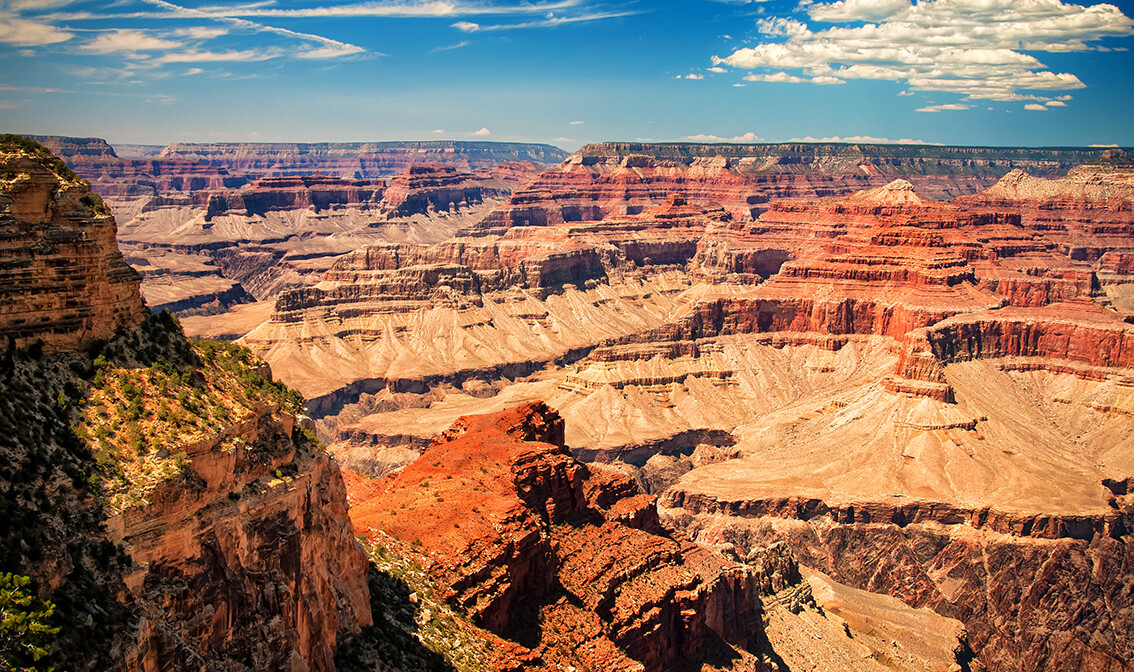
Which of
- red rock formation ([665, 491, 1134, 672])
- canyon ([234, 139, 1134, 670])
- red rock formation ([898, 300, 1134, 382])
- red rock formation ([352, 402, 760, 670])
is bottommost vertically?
red rock formation ([665, 491, 1134, 672])

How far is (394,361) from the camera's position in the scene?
609 ft

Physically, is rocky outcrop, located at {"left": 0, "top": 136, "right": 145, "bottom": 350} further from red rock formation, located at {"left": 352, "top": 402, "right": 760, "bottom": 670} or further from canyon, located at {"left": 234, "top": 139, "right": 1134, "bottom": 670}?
canyon, located at {"left": 234, "top": 139, "right": 1134, "bottom": 670}

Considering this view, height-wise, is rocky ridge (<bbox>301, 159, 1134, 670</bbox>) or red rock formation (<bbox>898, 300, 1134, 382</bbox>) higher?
red rock formation (<bbox>898, 300, 1134, 382</bbox>)

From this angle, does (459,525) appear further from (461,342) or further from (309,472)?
(461,342)

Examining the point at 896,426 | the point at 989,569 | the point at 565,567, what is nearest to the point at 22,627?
the point at 565,567

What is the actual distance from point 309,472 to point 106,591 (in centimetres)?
927

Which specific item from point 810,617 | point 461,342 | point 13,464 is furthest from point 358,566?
point 461,342

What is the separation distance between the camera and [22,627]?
67.8 feet

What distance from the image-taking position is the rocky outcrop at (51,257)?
2573cm

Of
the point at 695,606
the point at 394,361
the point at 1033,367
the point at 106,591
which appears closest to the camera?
the point at 106,591

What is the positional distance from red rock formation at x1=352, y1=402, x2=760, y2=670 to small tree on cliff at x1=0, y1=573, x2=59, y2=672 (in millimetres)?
23227

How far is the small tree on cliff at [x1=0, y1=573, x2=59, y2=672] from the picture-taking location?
803 inches

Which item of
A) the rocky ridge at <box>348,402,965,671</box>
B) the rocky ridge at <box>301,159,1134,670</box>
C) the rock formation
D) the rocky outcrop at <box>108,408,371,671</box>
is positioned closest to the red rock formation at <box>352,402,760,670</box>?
the rocky ridge at <box>348,402,965,671</box>

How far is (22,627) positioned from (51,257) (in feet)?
35.2
